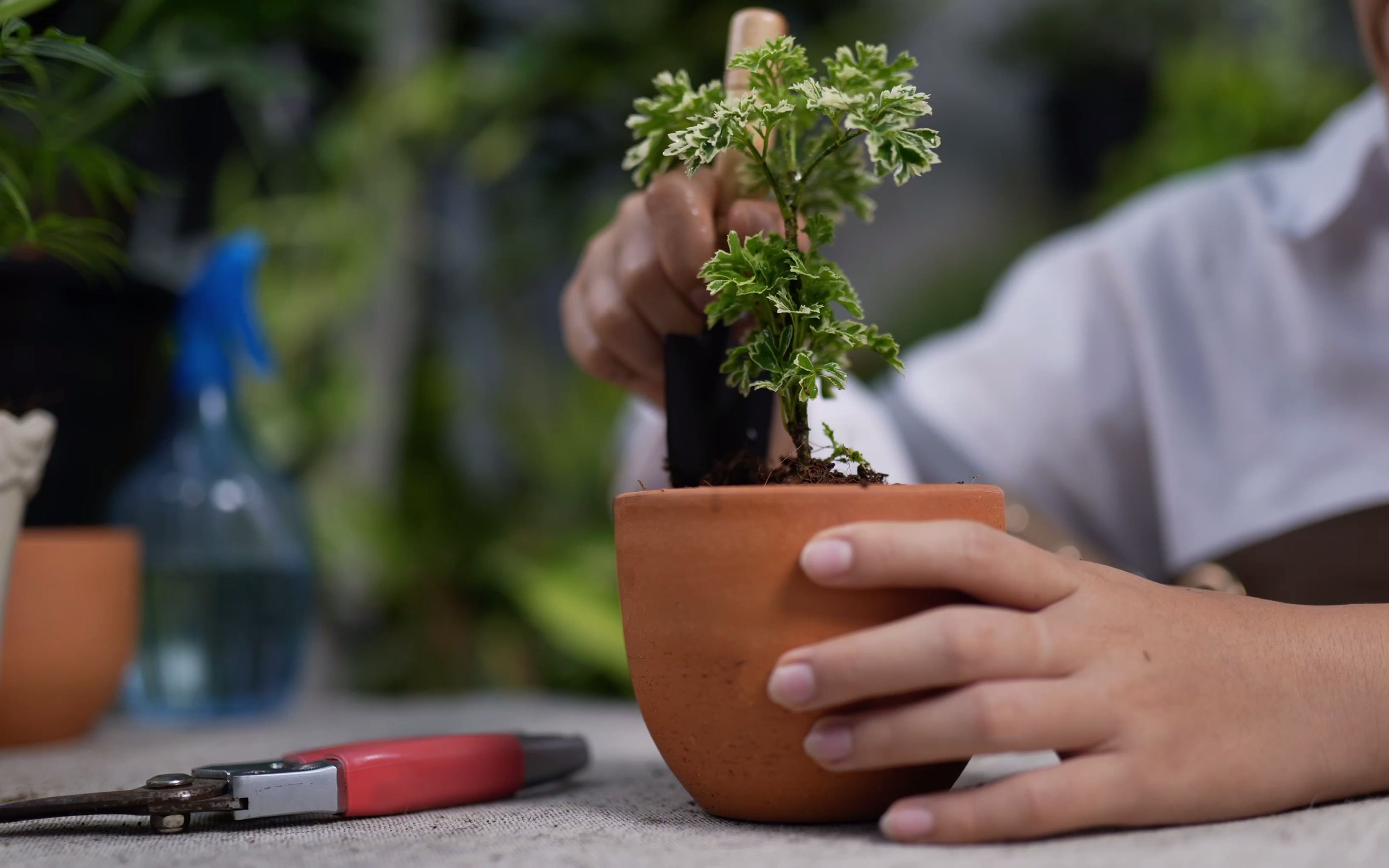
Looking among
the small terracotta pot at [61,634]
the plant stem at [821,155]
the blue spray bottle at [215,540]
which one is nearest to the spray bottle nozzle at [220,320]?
the blue spray bottle at [215,540]

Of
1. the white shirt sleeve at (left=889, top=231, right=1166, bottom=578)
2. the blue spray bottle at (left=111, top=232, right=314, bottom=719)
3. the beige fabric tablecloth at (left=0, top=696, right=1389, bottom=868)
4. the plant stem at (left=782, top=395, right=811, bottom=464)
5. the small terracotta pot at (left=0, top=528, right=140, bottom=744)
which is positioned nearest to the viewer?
the beige fabric tablecloth at (left=0, top=696, right=1389, bottom=868)

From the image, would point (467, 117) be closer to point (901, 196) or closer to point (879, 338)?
point (901, 196)

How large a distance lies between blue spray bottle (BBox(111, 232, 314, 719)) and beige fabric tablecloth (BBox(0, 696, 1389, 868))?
33 cm

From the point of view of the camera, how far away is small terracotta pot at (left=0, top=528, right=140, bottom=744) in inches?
29.6

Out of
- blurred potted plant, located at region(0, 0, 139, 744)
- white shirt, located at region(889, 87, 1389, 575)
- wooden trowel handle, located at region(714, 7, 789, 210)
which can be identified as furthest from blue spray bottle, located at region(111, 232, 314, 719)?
white shirt, located at region(889, 87, 1389, 575)

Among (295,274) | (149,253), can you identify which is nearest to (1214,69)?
(295,274)

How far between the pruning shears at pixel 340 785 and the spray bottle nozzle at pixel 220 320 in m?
0.59

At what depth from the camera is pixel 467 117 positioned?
181 centimetres

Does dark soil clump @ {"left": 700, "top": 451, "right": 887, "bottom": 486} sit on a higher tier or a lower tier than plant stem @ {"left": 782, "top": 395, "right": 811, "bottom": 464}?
lower

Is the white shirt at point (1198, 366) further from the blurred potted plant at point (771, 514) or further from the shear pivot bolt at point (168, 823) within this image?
the shear pivot bolt at point (168, 823)

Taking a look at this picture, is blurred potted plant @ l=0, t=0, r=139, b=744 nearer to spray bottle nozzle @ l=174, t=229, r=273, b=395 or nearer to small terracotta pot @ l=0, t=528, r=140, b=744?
small terracotta pot @ l=0, t=528, r=140, b=744

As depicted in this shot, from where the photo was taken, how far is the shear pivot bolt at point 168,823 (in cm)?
45

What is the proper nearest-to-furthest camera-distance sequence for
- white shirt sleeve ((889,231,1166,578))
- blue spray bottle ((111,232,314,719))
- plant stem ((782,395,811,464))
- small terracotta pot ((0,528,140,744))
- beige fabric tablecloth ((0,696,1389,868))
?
beige fabric tablecloth ((0,696,1389,868)) < plant stem ((782,395,811,464)) < small terracotta pot ((0,528,140,744)) < blue spray bottle ((111,232,314,719)) < white shirt sleeve ((889,231,1166,578))

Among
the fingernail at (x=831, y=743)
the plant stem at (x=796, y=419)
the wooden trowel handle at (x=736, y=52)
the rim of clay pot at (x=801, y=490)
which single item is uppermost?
the wooden trowel handle at (x=736, y=52)
